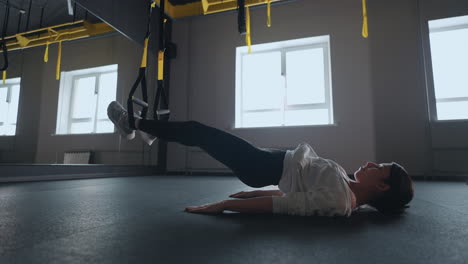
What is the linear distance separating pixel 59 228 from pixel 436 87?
16.4ft

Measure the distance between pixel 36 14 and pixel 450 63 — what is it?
Answer: 576 centimetres

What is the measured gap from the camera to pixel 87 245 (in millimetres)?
818

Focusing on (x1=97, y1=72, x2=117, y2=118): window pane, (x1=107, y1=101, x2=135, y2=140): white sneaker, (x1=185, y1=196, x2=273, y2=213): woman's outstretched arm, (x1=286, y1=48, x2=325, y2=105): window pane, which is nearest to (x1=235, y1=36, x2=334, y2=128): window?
(x1=286, y1=48, x2=325, y2=105): window pane

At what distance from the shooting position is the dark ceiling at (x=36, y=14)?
281 cm

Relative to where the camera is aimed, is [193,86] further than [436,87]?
Yes

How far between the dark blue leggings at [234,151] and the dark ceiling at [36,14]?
2.40m

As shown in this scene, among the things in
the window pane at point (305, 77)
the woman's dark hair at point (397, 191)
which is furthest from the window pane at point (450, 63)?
the woman's dark hair at point (397, 191)

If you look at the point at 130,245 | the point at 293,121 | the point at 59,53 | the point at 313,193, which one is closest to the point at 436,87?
the point at 293,121

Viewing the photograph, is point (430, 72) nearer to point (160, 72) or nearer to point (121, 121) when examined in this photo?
point (160, 72)

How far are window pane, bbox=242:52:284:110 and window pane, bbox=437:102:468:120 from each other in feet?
7.97

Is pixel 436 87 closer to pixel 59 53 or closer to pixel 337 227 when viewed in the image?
pixel 337 227

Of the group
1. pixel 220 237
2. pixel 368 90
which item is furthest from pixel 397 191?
pixel 368 90

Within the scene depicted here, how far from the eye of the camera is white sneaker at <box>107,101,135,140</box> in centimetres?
188

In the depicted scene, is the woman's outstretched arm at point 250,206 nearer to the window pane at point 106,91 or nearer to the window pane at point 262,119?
the window pane at point 106,91
